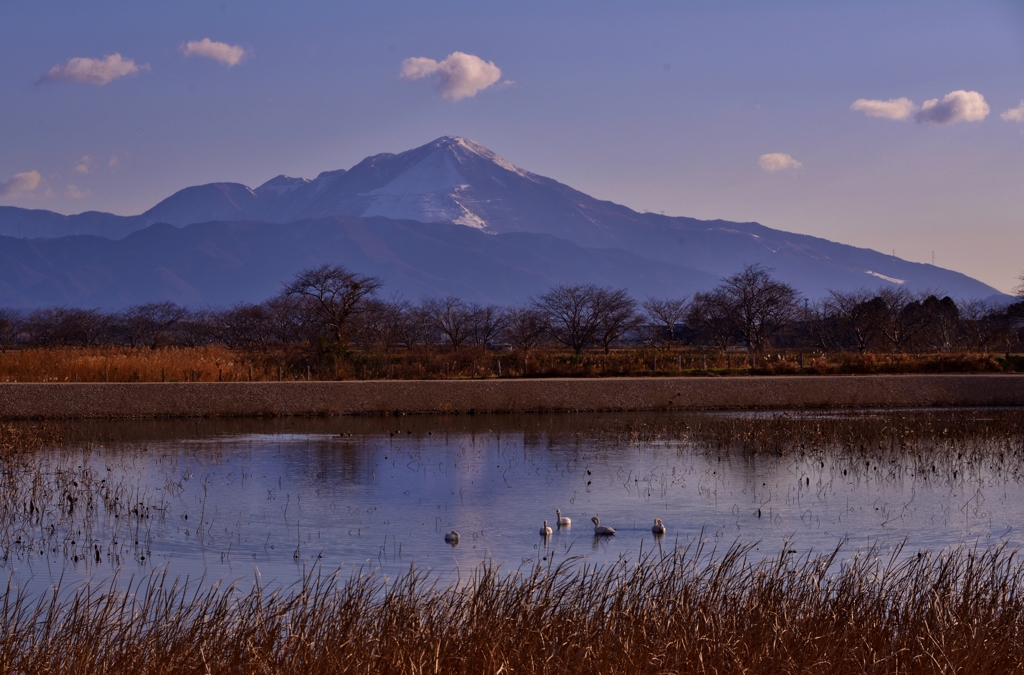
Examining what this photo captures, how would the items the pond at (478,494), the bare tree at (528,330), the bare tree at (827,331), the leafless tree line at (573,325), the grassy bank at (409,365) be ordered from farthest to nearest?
1. the bare tree at (827,331)
2. the bare tree at (528,330)
3. the leafless tree line at (573,325)
4. the grassy bank at (409,365)
5. the pond at (478,494)

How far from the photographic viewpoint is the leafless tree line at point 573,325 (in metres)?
53.5

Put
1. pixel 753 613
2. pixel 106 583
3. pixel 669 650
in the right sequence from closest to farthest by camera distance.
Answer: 1. pixel 669 650
2. pixel 753 613
3. pixel 106 583

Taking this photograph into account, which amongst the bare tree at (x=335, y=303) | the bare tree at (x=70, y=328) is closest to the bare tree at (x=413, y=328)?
the bare tree at (x=335, y=303)

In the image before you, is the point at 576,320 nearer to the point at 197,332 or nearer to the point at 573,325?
the point at 573,325

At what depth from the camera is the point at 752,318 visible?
62.5 meters

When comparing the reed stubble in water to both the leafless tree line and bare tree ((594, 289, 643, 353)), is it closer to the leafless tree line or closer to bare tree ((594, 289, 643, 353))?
the leafless tree line

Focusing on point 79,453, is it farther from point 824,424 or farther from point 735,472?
point 824,424

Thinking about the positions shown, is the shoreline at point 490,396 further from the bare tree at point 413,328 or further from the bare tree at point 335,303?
the bare tree at point 413,328

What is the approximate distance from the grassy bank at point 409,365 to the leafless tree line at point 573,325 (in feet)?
9.83

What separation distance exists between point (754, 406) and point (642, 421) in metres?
6.02

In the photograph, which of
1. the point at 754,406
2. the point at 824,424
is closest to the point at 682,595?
the point at 824,424

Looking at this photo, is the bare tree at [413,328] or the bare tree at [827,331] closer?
the bare tree at [413,328]

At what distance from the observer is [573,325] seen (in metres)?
63.0

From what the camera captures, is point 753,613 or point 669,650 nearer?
point 669,650
